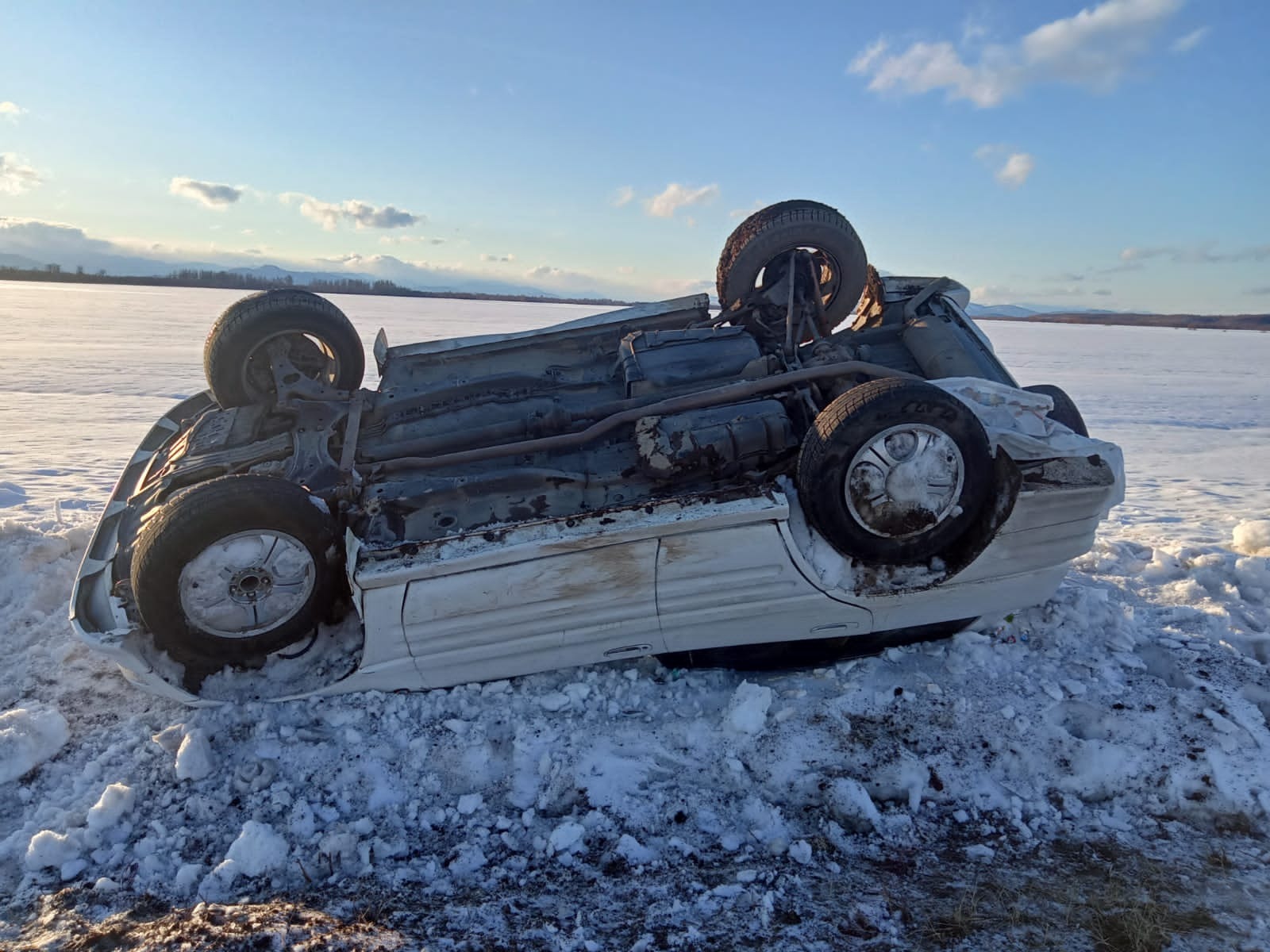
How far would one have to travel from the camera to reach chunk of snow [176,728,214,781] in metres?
2.79

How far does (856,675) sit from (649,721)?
38.2 inches

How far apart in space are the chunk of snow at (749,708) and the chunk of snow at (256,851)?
167cm

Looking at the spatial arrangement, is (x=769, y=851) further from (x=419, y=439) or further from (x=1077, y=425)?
(x=1077, y=425)

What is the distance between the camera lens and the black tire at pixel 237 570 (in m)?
2.99

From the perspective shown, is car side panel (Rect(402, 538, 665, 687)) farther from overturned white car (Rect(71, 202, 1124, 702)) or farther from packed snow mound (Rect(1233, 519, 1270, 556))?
packed snow mound (Rect(1233, 519, 1270, 556))

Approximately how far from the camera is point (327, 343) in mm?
4438

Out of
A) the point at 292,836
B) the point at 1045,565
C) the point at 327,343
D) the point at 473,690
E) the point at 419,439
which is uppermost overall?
the point at 327,343

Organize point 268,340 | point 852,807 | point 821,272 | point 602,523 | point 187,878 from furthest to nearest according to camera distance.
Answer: point 821,272 < point 268,340 < point 602,523 < point 852,807 < point 187,878

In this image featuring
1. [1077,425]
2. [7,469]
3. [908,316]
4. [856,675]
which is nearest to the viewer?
[856,675]

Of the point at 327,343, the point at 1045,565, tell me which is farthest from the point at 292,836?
the point at 1045,565

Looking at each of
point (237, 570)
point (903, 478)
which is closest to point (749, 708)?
point (903, 478)

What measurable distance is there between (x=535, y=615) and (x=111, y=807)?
159 cm

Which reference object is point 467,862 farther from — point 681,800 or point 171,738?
point 171,738

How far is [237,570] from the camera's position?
3090 mm
